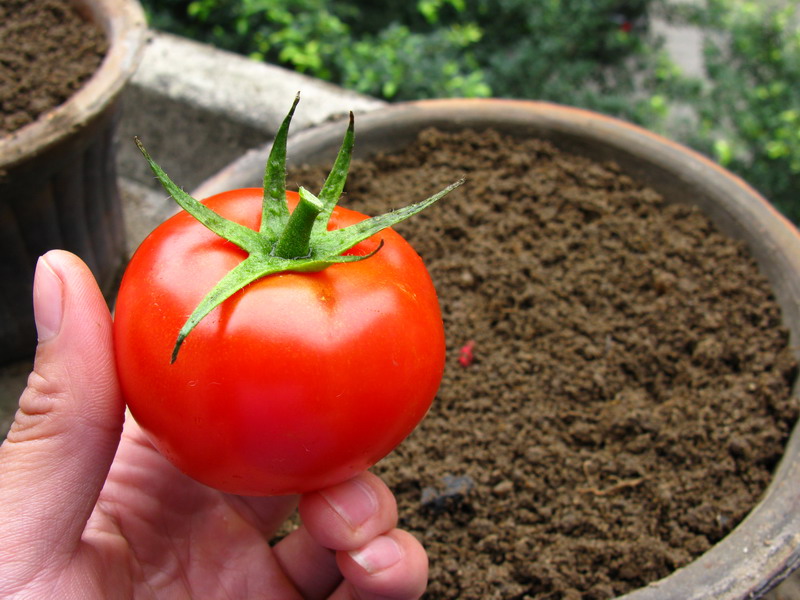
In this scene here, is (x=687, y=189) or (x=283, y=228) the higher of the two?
(x=283, y=228)

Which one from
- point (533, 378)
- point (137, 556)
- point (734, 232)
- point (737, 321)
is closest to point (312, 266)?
point (137, 556)

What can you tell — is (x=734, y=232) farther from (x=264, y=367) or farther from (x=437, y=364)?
(x=264, y=367)

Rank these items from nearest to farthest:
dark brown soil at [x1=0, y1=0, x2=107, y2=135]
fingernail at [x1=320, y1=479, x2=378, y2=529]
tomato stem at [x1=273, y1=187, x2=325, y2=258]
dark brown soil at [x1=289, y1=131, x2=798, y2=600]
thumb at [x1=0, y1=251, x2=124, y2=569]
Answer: tomato stem at [x1=273, y1=187, x2=325, y2=258] → thumb at [x1=0, y1=251, x2=124, y2=569] → fingernail at [x1=320, y1=479, x2=378, y2=529] → dark brown soil at [x1=289, y1=131, x2=798, y2=600] → dark brown soil at [x1=0, y1=0, x2=107, y2=135]

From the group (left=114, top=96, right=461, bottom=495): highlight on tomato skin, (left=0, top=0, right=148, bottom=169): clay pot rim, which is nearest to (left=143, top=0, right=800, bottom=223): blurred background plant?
(left=0, top=0, right=148, bottom=169): clay pot rim

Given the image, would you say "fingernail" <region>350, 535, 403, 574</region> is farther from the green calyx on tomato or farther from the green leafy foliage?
the green leafy foliage

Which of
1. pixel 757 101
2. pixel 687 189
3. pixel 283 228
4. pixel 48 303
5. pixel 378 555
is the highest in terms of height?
pixel 283 228

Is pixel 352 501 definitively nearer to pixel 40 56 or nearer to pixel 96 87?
pixel 96 87

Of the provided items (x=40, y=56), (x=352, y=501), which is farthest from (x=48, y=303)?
(x=40, y=56)
